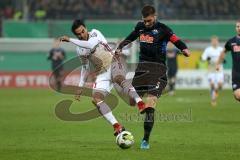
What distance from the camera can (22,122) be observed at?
1989cm

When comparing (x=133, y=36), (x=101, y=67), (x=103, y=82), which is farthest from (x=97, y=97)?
(x=133, y=36)

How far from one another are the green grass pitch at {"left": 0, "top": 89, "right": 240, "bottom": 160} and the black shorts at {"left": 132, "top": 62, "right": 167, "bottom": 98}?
116 cm

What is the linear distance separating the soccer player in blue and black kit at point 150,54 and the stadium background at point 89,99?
860 mm

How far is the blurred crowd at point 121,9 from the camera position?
36781 mm

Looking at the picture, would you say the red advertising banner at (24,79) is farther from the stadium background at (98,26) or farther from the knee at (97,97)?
the knee at (97,97)

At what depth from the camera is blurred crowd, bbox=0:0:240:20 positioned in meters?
36.8

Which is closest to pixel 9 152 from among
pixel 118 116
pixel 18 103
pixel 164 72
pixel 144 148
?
pixel 144 148

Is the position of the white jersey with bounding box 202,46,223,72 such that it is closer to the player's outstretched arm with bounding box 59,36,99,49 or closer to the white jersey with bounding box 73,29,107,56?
the white jersey with bounding box 73,29,107,56

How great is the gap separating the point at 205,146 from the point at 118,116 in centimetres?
784

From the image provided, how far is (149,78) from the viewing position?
47.5ft

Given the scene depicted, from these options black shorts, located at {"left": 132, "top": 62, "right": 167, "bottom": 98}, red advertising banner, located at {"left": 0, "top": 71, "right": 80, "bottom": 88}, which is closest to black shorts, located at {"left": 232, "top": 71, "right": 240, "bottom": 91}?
black shorts, located at {"left": 132, "top": 62, "right": 167, "bottom": 98}

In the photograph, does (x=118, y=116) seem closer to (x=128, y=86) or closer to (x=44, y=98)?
(x=128, y=86)

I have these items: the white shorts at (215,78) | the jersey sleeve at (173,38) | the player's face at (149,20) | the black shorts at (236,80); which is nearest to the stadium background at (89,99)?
the white shorts at (215,78)

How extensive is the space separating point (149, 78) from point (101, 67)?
109 centimetres
